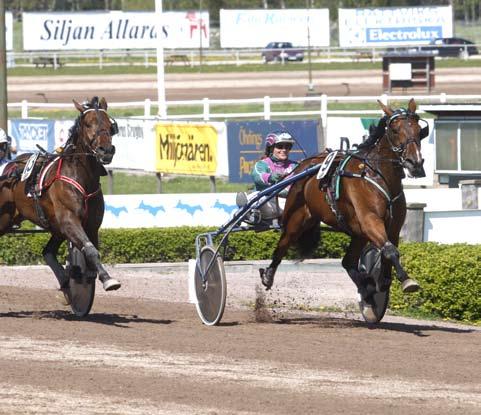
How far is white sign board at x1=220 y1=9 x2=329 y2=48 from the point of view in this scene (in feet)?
215

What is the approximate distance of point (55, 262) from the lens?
454 inches

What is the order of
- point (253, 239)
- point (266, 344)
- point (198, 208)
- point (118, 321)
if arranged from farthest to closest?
point (198, 208)
point (253, 239)
point (118, 321)
point (266, 344)

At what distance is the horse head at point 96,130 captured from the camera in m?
10.6

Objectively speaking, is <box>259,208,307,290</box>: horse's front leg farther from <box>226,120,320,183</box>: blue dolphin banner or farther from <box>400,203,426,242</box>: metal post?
<box>226,120,320,183</box>: blue dolphin banner

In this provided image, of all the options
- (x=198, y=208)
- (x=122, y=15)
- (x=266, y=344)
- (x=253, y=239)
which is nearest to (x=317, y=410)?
(x=266, y=344)

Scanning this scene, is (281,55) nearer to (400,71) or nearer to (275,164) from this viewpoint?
(400,71)

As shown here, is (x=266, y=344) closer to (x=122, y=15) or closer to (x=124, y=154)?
(x=124, y=154)

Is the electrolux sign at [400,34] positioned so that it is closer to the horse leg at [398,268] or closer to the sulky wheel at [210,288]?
the sulky wheel at [210,288]

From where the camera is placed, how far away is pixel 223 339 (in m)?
9.85

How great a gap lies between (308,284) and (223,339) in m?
4.78

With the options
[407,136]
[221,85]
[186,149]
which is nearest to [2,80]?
[186,149]

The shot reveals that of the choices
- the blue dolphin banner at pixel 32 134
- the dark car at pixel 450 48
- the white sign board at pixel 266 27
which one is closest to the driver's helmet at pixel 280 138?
the blue dolphin banner at pixel 32 134

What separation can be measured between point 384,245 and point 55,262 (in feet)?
10.7

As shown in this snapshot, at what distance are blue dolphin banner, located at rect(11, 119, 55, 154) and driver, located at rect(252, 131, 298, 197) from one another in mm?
14519
